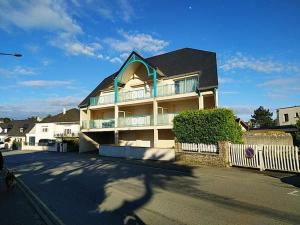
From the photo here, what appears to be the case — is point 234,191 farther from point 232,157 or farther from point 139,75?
point 139,75

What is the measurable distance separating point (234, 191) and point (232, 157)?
739 centimetres

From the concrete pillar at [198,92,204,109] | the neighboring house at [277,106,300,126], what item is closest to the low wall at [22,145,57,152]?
the concrete pillar at [198,92,204,109]

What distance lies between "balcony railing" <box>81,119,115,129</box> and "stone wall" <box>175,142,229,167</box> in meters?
13.5

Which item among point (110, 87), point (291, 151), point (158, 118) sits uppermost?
point (110, 87)

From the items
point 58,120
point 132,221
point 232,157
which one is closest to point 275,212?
point 132,221

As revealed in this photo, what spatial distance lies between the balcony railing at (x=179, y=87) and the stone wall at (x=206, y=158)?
23.0ft

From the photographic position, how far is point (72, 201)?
31.2ft

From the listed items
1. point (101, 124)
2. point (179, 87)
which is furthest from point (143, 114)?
point (179, 87)

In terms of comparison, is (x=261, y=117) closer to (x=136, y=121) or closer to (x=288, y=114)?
(x=288, y=114)


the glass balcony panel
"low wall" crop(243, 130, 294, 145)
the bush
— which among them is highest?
the glass balcony panel

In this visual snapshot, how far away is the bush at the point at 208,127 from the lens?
19.1m

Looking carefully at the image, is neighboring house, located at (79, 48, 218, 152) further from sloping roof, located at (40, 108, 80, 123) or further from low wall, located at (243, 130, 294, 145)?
sloping roof, located at (40, 108, 80, 123)

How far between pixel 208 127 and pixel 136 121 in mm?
12257

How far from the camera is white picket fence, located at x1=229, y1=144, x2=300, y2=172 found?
14.6m
